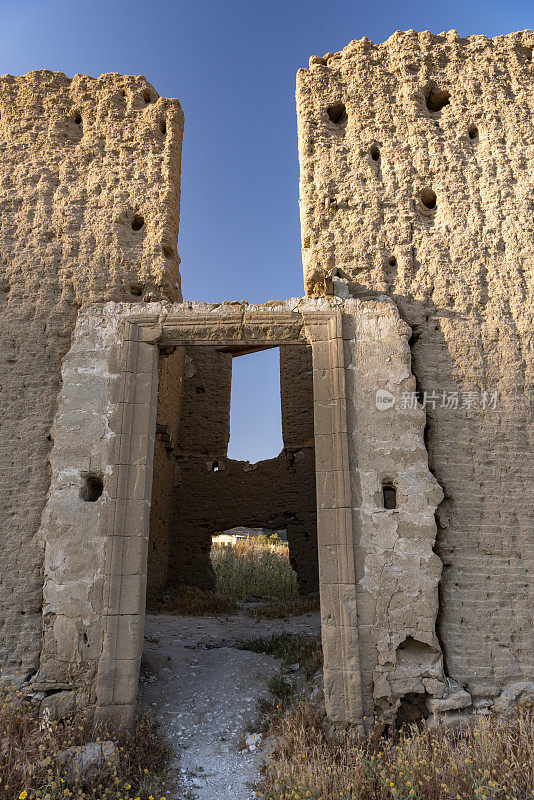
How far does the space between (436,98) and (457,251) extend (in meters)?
2.04

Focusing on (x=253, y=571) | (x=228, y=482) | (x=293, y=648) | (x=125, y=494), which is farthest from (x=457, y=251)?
(x=253, y=571)

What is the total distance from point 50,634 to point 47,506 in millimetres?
1076

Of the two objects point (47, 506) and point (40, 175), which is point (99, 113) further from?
point (47, 506)

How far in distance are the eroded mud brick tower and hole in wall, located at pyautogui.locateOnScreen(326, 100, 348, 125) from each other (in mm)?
72

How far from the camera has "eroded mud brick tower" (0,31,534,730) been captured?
15.9 ft

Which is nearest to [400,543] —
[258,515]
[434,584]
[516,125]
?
[434,584]

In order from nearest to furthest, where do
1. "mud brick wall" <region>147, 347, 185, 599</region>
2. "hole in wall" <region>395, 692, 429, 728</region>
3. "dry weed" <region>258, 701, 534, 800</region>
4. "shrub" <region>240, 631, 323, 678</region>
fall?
"dry weed" <region>258, 701, 534, 800</region>
"hole in wall" <region>395, 692, 429, 728</region>
"shrub" <region>240, 631, 323, 678</region>
"mud brick wall" <region>147, 347, 185, 599</region>

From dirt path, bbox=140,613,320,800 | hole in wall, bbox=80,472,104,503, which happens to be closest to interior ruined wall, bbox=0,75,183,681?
hole in wall, bbox=80,472,104,503

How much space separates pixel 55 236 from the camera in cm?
625

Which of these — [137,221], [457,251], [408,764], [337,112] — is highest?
[337,112]

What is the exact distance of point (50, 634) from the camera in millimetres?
4887

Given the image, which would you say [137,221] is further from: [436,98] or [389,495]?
[389,495]

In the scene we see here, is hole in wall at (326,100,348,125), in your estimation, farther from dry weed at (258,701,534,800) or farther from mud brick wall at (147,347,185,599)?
dry weed at (258,701,534,800)

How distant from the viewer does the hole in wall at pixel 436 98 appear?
6.58 meters
